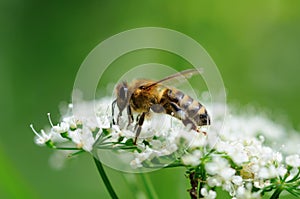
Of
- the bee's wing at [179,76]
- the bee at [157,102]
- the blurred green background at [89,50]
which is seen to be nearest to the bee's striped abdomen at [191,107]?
the bee at [157,102]

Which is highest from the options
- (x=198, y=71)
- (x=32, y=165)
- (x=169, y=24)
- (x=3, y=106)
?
(x=169, y=24)

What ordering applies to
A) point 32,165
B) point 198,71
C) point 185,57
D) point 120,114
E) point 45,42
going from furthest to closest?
1. point 45,42
2. point 32,165
3. point 185,57
4. point 120,114
5. point 198,71

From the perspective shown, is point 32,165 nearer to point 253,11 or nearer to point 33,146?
point 33,146

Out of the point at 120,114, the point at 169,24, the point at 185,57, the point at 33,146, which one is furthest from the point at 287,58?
the point at 120,114

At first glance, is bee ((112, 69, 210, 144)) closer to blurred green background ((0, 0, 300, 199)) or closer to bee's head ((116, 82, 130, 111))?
bee's head ((116, 82, 130, 111))

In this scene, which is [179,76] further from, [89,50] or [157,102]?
[89,50]

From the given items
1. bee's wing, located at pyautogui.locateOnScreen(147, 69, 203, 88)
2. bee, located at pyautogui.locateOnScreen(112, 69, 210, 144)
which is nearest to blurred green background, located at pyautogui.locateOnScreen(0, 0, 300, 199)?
bee, located at pyautogui.locateOnScreen(112, 69, 210, 144)

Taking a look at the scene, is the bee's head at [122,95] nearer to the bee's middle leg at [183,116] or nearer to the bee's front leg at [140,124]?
the bee's front leg at [140,124]
